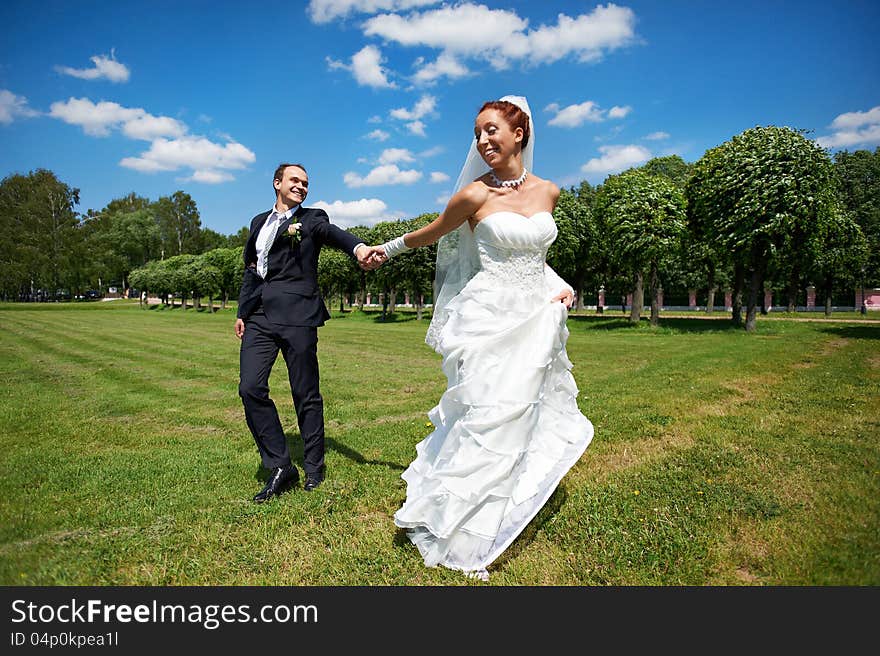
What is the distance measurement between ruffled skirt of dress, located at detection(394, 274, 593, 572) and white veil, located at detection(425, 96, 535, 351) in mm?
283

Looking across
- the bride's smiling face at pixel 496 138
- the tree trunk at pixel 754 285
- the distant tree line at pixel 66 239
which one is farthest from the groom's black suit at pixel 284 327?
the distant tree line at pixel 66 239

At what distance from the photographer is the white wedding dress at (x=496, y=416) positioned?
3305 millimetres

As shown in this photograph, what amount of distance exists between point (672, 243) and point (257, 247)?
79.9 feet

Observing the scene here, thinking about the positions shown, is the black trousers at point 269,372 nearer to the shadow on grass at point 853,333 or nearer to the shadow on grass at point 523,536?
the shadow on grass at point 523,536

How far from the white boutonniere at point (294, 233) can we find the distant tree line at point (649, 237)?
22.0 metres

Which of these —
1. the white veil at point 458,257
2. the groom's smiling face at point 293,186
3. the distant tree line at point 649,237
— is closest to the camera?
the white veil at point 458,257

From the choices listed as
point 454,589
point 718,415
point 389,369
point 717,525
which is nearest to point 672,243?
point 389,369

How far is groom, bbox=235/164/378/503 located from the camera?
4.62 m

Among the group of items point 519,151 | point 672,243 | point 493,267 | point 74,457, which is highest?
point 672,243

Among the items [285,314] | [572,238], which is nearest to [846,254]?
[572,238]

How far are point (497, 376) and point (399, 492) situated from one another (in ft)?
5.89

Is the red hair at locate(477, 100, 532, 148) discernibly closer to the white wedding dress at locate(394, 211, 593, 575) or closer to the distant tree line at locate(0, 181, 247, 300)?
the white wedding dress at locate(394, 211, 593, 575)

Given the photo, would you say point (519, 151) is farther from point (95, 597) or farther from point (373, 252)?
point (95, 597)

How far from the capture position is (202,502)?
4.51 m
